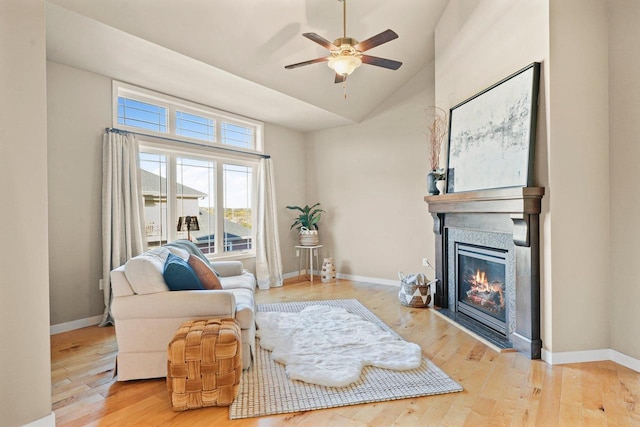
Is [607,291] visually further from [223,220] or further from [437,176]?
[223,220]

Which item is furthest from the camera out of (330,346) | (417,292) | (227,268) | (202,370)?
(417,292)

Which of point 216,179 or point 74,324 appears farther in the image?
point 216,179

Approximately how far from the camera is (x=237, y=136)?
5352 millimetres

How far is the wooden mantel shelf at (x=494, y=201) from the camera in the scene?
2619 millimetres

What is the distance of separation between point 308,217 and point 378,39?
3.69 metres

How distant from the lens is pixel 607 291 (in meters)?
2.63

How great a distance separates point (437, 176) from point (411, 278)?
132 cm

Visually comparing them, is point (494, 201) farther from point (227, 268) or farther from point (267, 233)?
point (267, 233)

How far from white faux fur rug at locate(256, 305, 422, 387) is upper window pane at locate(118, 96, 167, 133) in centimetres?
278

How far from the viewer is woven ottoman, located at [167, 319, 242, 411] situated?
197 cm

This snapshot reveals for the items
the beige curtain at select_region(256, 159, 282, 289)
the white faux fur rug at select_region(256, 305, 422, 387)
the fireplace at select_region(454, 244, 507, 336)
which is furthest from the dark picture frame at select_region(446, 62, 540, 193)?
the beige curtain at select_region(256, 159, 282, 289)

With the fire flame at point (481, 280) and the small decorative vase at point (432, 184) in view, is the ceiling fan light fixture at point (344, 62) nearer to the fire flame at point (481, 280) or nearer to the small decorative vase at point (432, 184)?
A: the small decorative vase at point (432, 184)

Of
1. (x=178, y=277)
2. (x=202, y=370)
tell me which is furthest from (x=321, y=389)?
A: (x=178, y=277)

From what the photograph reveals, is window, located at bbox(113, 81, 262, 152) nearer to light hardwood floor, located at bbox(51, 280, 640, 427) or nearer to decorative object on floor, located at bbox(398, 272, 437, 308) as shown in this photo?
light hardwood floor, located at bbox(51, 280, 640, 427)
